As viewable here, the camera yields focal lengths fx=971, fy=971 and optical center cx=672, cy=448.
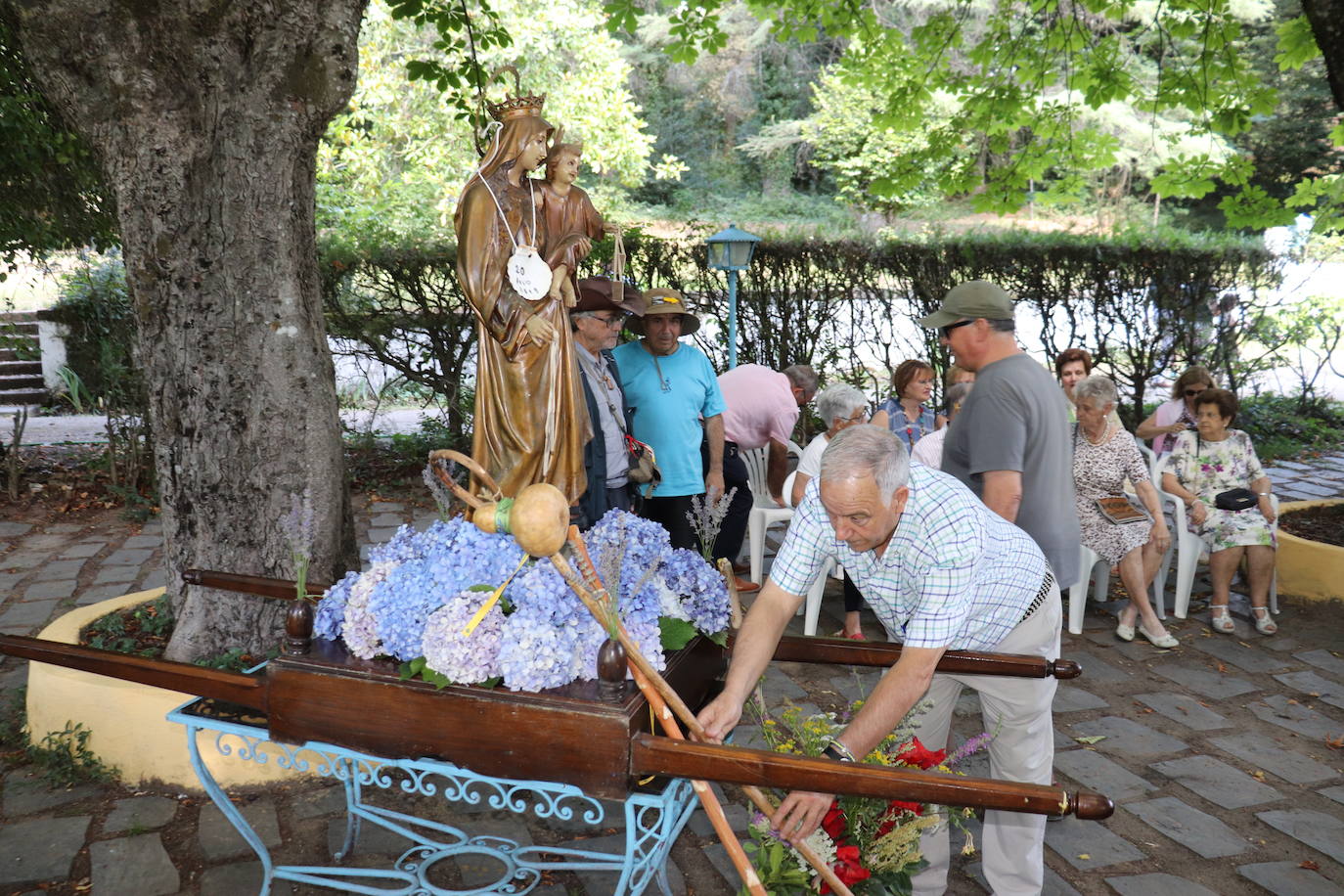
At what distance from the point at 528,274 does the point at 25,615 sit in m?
4.24

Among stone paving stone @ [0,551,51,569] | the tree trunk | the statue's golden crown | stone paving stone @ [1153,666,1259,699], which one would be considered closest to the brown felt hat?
the statue's golden crown

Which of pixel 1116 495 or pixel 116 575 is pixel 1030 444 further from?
pixel 116 575

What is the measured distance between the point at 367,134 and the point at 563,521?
55.9 feet

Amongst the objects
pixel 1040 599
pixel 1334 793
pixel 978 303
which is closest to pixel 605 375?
pixel 978 303

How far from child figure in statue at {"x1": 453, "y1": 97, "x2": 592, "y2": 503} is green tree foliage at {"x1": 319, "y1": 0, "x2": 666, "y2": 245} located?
42.5 feet

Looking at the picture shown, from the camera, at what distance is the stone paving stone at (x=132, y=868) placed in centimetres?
311

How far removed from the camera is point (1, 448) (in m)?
8.73

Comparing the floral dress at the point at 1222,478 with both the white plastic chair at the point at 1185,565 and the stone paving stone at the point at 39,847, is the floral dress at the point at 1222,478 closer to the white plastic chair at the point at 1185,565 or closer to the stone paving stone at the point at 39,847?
the white plastic chair at the point at 1185,565

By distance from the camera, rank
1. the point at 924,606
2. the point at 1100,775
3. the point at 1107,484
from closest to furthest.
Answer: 1. the point at 924,606
2. the point at 1100,775
3. the point at 1107,484

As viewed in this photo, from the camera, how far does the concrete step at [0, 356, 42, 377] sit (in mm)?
12859

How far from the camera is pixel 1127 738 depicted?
423cm

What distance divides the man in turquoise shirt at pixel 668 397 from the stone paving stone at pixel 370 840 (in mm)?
1964

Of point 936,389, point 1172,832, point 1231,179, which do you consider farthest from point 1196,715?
point 936,389

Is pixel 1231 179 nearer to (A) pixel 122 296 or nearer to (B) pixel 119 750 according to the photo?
(B) pixel 119 750
